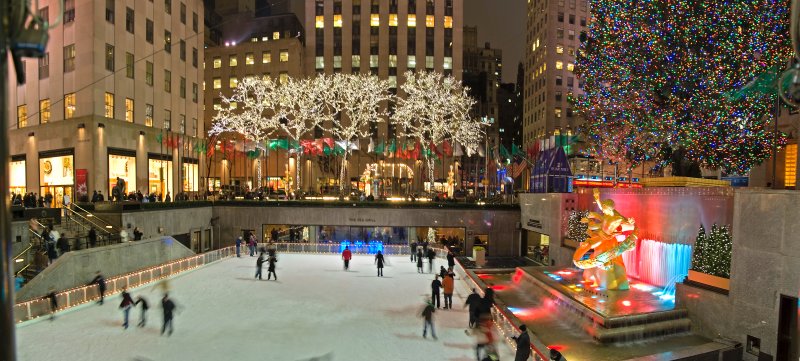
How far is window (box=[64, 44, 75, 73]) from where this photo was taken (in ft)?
96.3

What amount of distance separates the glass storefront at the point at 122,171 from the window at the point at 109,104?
109 inches

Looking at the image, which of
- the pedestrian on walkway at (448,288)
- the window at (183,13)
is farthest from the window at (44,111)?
the pedestrian on walkway at (448,288)

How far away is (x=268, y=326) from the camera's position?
13141 millimetres

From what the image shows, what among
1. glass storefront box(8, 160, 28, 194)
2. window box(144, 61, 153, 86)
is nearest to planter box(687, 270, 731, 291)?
window box(144, 61, 153, 86)

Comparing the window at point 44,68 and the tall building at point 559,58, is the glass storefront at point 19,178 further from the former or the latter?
the tall building at point 559,58

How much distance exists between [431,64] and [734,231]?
5056cm

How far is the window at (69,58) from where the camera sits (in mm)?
29359

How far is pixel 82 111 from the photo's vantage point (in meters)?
29.0

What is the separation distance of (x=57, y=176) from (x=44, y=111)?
4.67 meters

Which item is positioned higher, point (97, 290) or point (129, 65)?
point (129, 65)

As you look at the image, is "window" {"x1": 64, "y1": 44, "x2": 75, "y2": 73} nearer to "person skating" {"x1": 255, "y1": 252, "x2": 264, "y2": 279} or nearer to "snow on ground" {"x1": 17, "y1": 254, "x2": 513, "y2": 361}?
"snow on ground" {"x1": 17, "y1": 254, "x2": 513, "y2": 361}

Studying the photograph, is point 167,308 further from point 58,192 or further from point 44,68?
point 44,68

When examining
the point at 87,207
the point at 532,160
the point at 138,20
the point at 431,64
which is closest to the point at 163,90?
→ the point at 138,20

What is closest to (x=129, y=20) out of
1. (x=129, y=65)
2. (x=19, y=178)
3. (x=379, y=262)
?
(x=129, y=65)
